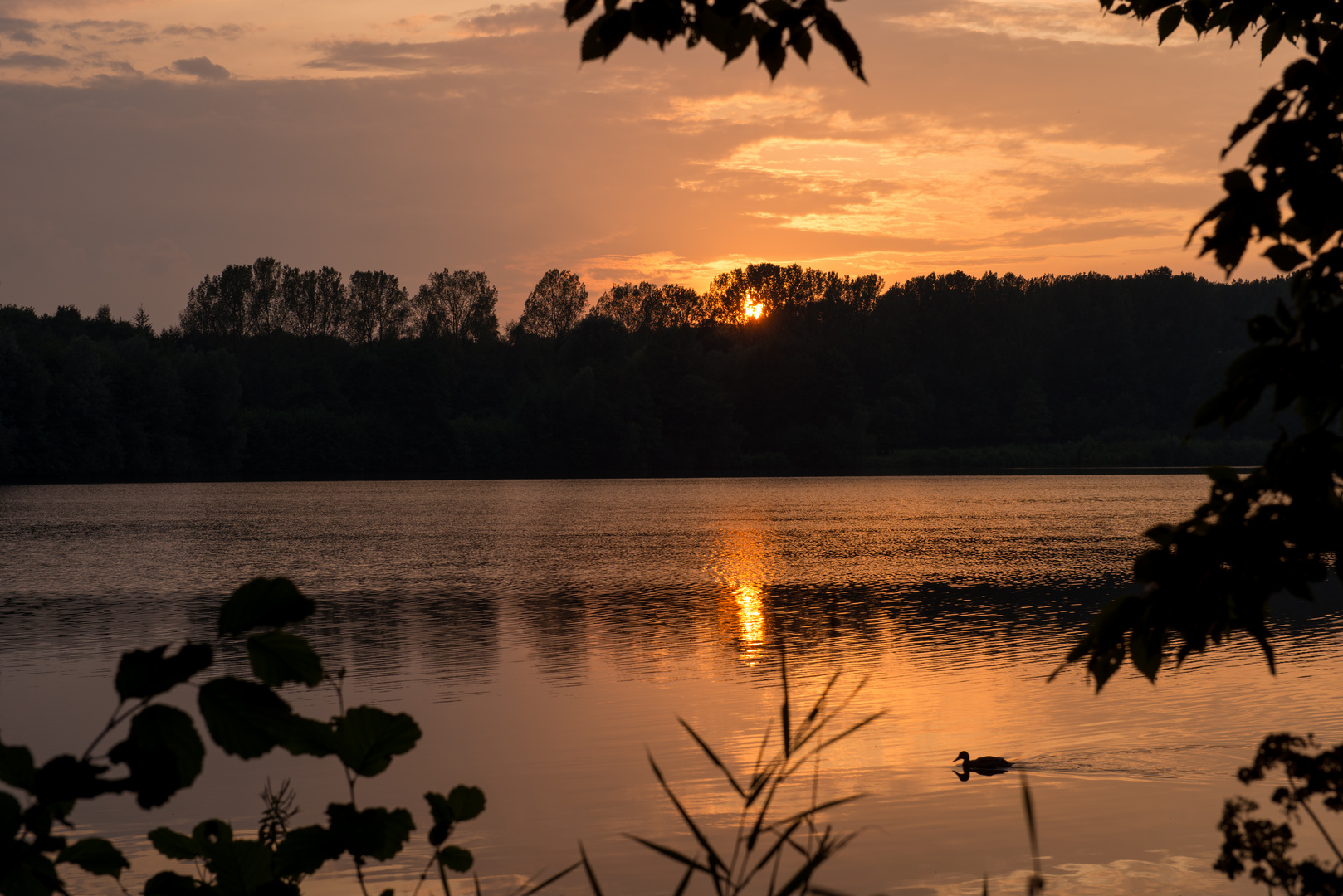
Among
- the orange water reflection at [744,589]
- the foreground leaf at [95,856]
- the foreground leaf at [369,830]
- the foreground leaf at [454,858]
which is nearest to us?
the foreground leaf at [95,856]

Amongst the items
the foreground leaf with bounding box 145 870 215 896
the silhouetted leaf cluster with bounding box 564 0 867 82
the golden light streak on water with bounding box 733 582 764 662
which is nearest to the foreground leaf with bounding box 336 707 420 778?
the foreground leaf with bounding box 145 870 215 896

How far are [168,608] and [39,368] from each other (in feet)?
223

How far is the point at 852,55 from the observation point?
235 centimetres

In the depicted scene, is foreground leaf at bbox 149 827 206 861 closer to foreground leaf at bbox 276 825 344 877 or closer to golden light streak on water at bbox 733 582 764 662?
foreground leaf at bbox 276 825 344 877

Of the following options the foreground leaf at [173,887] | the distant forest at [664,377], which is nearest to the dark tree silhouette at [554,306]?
the distant forest at [664,377]

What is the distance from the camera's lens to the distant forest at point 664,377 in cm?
9794

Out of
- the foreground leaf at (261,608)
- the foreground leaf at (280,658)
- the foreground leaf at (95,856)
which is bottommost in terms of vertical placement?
the foreground leaf at (95,856)

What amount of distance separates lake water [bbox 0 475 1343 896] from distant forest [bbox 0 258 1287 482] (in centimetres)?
5953

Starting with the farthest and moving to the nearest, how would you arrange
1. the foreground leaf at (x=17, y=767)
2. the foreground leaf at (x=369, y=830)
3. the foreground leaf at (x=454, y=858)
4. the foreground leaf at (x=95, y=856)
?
the foreground leaf at (x=454, y=858)
the foreground leaf at (x=369, y=830)
the foreground leaf at (x=95, y=856)
the foreground leaf at (x=17, y=767)

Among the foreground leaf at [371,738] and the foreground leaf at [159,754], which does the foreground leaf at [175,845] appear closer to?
the foreground leaf at [371,738]

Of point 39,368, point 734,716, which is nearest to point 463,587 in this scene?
point 734,716

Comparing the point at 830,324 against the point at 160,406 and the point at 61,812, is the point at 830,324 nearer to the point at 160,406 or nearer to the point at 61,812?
the point at 160,406

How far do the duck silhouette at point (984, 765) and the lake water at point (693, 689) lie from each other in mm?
84

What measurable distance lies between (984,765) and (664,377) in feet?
314
